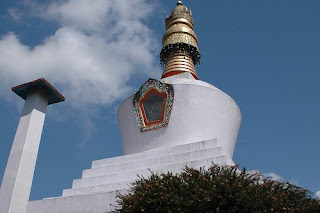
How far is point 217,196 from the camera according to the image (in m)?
6.33

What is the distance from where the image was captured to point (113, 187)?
9.46 m

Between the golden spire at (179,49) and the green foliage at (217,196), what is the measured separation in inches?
323

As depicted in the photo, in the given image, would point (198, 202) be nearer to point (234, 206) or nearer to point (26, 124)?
point (234, 206)

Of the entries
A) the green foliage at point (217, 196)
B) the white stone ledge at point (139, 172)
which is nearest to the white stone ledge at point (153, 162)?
the white stone ledge at point (139, 172)

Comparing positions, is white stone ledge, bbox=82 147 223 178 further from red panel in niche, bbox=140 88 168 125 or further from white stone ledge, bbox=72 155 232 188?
red panel in niche, bbox=140 88 168 125

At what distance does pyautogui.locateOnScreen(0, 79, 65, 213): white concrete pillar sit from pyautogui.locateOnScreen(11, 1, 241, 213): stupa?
5.83 ft

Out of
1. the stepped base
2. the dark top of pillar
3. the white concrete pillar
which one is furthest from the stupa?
the dark top of pillar

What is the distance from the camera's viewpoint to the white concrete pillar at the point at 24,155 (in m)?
7.61

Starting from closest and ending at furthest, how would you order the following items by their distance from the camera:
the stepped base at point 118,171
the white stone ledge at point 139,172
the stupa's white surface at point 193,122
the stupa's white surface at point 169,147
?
1. the white stone ledge at point 139,172
2. the stepped base at point 118,171
3. the stupa's white surface at point 169,147
4. the stupa's white surface at point 193,122

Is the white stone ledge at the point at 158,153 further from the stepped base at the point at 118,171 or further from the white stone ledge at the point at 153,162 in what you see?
the white stone ledge at the point at 153,162

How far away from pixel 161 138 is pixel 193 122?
1.04 m

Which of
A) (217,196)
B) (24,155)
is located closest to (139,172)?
(24,155)

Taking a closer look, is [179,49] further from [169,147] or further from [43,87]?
[43,87]

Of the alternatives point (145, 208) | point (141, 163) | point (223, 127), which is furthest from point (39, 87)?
point (223, 127)
